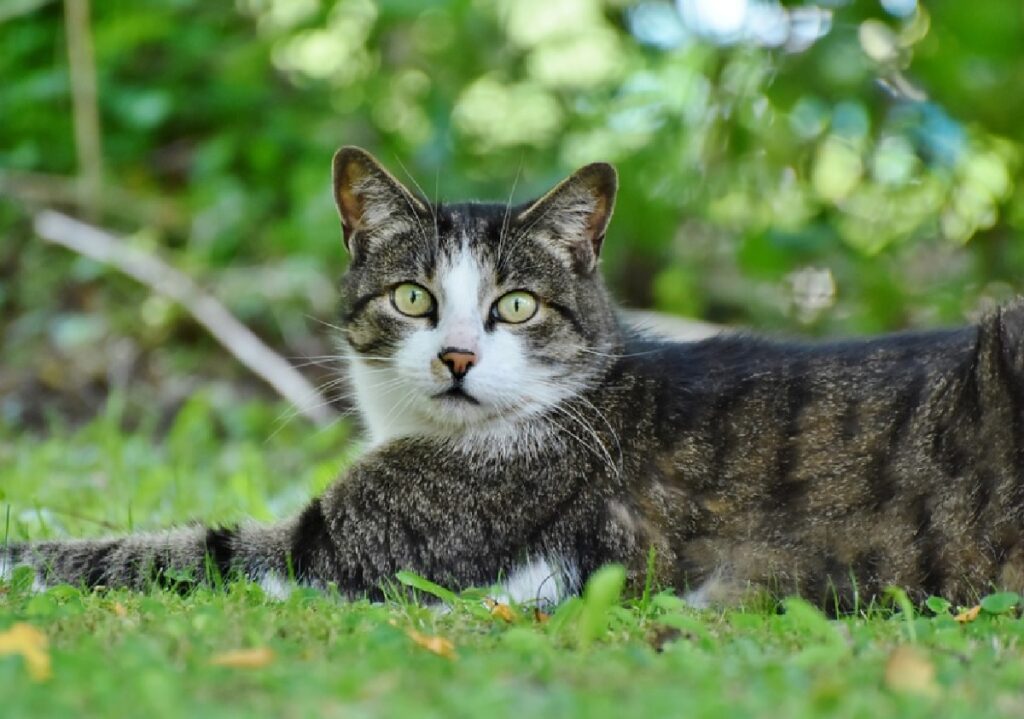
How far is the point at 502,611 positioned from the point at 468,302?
1.02m

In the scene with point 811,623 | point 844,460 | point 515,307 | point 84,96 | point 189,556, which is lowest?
point 189,556

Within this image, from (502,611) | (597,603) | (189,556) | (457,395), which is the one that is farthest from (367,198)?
(597,603)

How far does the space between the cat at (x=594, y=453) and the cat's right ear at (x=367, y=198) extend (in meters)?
0.01

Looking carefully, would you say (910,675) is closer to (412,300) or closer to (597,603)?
(597,603)

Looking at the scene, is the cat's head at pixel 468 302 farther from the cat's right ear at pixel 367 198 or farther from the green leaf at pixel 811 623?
the green leaf at pixel 811 623

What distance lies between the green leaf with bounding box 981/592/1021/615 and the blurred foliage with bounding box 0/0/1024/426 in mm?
2250

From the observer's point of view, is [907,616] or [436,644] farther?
[907,616]

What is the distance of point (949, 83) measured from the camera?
4.83 m

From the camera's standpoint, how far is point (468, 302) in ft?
11.3

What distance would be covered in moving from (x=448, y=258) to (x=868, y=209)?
3579 mm

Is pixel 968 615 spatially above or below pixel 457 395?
below

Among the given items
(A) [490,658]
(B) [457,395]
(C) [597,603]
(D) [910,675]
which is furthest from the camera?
(B) [457,395]

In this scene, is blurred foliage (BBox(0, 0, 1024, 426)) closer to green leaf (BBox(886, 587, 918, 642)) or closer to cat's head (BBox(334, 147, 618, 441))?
cat's head (BBox(334, 147, 618, 441))

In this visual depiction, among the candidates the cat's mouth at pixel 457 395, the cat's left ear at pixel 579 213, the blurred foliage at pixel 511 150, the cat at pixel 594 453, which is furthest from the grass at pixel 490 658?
the blurred foliage at pixel 511 150
